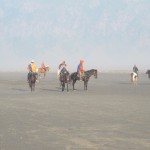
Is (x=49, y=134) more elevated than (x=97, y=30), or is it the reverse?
(x=97, y=30)

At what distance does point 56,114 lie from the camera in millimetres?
14742

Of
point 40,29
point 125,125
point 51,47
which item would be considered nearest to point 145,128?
point 125,125

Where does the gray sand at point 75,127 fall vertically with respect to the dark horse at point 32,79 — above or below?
below

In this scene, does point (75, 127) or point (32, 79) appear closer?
point (75, 127)

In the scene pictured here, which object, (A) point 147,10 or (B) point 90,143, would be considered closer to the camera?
(B) point 90,143

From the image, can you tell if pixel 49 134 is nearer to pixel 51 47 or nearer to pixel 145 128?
pixel 145 128

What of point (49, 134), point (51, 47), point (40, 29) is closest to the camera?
point (49, 134)

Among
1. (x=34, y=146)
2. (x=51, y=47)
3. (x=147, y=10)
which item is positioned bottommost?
(x=34, y=146)

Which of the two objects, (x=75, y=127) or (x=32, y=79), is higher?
(x=32, y=79)

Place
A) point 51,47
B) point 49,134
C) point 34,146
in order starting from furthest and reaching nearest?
point 51,47 < point 49,134 < point 34,146

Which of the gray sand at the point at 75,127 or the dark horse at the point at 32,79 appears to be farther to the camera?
the dark horse at the point at 32,79

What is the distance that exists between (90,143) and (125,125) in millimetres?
2632

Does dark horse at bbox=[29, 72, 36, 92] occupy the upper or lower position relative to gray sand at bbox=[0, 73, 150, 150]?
upper

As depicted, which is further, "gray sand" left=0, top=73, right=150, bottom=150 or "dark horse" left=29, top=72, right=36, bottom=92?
"dark horse" left=29, top=72, right=36, bottom=92
